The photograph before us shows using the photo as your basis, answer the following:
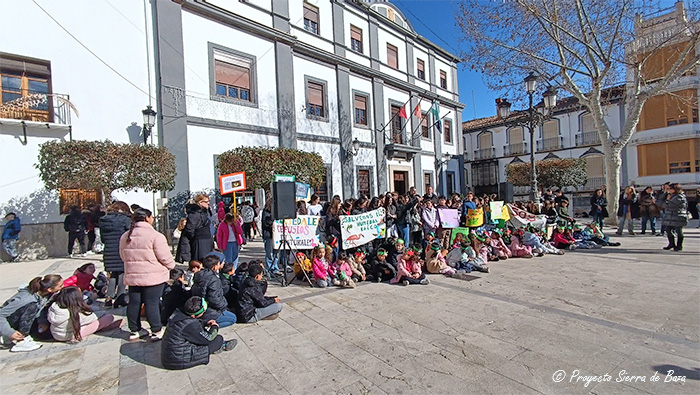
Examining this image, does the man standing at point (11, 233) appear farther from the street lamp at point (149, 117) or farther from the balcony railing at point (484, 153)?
the balcony railing at point (484, 153)

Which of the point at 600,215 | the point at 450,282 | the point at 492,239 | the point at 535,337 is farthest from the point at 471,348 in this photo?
the point at 600,215

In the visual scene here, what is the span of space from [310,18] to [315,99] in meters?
3.83

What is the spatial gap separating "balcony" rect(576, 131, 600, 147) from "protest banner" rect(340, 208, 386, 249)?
1081 inches

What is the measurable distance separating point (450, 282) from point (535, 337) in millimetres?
2469

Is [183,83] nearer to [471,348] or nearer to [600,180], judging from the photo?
[471,348]

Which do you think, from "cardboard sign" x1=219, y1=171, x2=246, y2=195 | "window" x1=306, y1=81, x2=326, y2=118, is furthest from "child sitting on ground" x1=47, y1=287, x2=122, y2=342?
"window" x1=306, y1=81, x2=326, y2=118

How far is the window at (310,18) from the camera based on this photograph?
1522 cm

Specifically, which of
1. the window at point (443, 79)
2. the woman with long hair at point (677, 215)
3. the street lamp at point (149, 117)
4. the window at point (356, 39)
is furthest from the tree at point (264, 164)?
the window at point (443, 79)

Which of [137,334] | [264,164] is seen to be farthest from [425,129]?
[137,334]

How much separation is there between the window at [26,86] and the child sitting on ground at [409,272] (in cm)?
1091

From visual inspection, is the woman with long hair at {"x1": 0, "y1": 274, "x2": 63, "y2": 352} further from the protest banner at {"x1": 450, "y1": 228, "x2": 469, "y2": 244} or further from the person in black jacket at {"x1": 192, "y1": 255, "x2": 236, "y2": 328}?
the protest banner at {"x1": 450, "y1": 228, "x2": 469, "y2": 244}

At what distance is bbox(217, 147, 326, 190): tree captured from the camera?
425 inches

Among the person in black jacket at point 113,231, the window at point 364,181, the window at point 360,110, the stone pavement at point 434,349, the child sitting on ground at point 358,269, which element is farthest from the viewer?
the window at point 360,110

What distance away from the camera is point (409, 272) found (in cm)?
608
